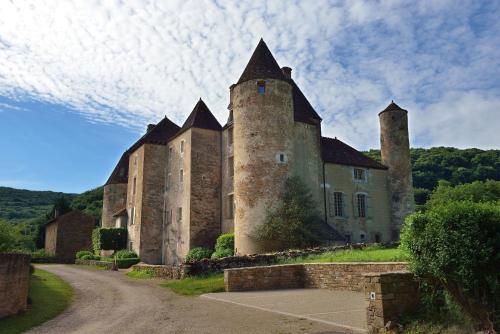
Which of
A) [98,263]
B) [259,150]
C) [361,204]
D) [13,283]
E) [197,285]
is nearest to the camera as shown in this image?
[13,283]

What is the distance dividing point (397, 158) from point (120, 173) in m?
28.4

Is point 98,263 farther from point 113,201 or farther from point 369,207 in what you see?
point 369,207

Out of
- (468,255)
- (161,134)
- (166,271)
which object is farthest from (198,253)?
(468,255)

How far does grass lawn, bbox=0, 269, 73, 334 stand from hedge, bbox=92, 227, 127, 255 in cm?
1796

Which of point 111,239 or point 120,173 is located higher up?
point 120,173

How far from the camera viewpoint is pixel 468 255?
7418 mm

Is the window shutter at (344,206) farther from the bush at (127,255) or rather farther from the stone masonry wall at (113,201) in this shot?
the stone masonry wall at (113,201)

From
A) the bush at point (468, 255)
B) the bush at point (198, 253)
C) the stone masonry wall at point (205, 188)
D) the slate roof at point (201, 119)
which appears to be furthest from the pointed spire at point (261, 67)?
the bush at point (468, 255)

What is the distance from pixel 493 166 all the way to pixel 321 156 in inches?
1730

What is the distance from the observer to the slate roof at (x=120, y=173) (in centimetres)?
4653

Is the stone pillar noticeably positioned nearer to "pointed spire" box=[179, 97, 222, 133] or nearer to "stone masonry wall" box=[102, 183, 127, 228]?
"pointed spire" box=[179, 97, 222, 133]

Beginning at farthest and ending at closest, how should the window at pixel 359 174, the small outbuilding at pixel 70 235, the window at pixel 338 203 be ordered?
the small outbuilding at pixel 70 235, the window at pixel 359 174, the window at pixel 338 203

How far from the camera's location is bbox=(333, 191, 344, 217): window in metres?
33.2

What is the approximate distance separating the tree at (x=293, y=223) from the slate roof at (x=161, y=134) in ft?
48.4
